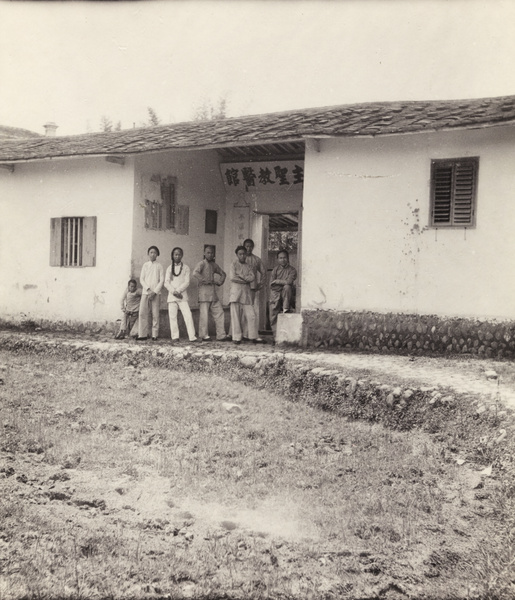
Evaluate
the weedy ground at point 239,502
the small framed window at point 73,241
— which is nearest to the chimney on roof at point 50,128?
the small framed window at point 73,241

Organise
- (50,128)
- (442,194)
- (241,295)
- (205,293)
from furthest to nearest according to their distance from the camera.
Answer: (50,128), (205,293), (241,295), (442,194)

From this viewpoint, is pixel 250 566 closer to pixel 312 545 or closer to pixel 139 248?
pixel 312 545

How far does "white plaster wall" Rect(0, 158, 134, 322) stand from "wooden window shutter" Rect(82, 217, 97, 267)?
89 mm

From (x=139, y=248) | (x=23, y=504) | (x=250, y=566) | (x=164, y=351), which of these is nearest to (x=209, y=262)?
(x=139, y=248)

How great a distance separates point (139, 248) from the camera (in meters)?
11.9

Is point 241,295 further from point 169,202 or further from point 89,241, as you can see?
point 89,241

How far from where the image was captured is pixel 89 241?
40.2 ft

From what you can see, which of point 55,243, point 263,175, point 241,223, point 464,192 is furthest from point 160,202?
point 464,192

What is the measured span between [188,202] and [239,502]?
899 centimetres

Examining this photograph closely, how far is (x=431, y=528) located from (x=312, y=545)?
825 millimetres

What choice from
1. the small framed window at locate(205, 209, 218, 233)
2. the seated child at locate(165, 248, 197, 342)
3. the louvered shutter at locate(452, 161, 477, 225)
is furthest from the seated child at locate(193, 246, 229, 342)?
the louvered shutter at locate(452, 161, 477, 225)

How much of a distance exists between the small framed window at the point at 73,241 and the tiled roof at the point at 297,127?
1.28 metres

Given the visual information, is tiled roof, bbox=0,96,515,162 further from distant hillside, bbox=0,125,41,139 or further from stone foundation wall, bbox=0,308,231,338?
distant hillside, bbox=0,125,41,139

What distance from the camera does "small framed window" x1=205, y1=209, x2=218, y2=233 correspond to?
43.6ft
